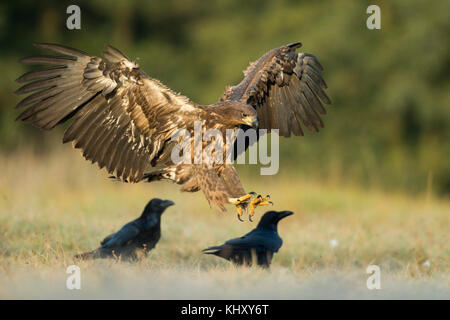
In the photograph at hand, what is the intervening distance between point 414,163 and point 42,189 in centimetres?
1063

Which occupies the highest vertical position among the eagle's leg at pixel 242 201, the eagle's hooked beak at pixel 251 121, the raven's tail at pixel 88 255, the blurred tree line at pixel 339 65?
the blurred tree line at pixel 339 65

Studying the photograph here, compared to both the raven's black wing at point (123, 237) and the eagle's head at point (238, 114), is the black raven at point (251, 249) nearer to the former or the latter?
the raven's black wing at point (123, 237)

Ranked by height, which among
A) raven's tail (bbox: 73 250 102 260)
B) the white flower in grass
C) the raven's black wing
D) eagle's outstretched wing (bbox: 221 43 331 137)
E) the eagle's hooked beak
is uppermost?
eagle's outstretched wing (bbox: 221 43 331 137)

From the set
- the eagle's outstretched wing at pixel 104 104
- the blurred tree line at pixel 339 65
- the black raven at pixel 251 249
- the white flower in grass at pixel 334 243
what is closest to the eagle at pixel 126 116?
the eagle's outstretched wing at pixel 104 104

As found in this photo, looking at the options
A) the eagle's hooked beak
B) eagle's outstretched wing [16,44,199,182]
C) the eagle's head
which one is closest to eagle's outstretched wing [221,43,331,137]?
the eagle's head

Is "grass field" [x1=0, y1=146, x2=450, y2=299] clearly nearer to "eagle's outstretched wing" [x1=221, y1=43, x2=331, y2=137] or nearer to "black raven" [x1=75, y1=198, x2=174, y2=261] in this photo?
"black raven" [x1=75, y1=198, x2=174, y2=261]

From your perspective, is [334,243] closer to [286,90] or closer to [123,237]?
[286,90]

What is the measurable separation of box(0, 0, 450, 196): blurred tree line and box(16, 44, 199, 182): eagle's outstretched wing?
9.52 meters

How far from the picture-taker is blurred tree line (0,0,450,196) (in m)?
17.1

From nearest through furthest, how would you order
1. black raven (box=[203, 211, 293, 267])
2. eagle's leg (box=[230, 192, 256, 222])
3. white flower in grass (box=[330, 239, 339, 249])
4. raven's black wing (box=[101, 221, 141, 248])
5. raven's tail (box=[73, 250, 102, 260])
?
1. eagle's leg (box=[230, 192, 256, 222])
2. raven's tail (box=[73, 250, 102, 260])
3. black raven (box=[203, 211, 293, 267])
4. raven's black wing (box=[101, 221, 141, 248])
5. white flower in grass (box=[330, 239, 339, 249])

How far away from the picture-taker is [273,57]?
265 inches

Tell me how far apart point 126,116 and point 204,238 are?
2564 mm

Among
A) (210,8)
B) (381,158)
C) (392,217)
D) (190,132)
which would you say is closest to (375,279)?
(190,132)

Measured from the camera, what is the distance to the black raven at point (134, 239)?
19.5 feet
